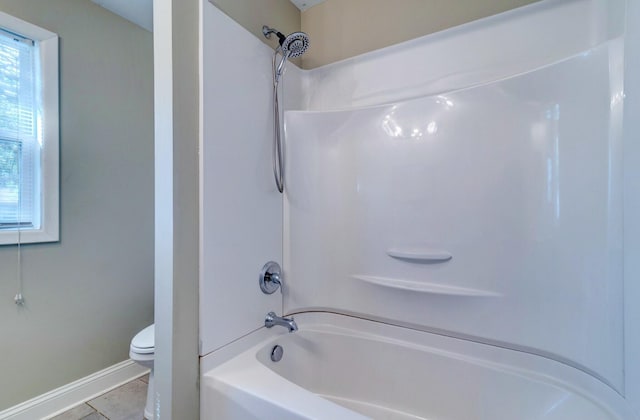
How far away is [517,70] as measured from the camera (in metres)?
1.17

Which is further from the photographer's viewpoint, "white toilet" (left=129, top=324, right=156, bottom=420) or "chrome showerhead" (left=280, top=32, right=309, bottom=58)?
"white toilet" (left=129, top=324, right=156, bottom=420)

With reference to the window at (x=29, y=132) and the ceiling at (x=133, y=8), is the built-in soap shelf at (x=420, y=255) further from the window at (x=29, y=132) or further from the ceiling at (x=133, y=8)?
the window at (x=29, y=132)

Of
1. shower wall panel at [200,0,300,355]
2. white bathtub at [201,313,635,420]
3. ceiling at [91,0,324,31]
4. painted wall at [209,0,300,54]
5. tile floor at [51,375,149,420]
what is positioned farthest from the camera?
ceiling at [91,0,324,31]

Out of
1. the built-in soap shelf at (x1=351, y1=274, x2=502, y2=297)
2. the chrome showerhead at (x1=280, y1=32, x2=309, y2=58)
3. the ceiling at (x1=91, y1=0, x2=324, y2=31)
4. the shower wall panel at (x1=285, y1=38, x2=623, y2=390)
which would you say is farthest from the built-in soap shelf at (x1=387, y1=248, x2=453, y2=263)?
the ceiling at (x1=91, y1=0, x2=324, y2=31)

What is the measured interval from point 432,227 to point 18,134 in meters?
2.34

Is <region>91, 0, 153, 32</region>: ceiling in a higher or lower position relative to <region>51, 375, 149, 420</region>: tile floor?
higher

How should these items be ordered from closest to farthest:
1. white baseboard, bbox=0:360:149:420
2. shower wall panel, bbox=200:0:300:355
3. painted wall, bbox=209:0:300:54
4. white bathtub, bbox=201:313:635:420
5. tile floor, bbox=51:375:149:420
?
white bathtub, bbox=201:313:635:420 < shower wall panel, bbox=200:0:300:355 < painted wall, bbox=209:0:300:54 < white baseboard, bbox=0:360:149:420 < tile floor, bbox=51:375:149:420

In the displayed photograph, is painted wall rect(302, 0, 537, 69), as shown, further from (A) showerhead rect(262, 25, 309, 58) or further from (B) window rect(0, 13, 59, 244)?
(B) window rect(0, 13, 59, 244)

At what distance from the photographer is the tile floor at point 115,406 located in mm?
1616

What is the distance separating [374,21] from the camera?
148cm

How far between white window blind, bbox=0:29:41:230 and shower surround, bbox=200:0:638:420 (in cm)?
138

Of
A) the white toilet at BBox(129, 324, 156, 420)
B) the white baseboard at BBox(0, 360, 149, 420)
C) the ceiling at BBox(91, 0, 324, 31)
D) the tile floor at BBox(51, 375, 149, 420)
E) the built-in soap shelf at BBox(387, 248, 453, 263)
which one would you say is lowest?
the tile floor at BBox(51, 375, 149, 420)

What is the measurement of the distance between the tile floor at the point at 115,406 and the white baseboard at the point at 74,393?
38 millimetres

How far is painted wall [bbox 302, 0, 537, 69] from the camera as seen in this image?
4.14ft
